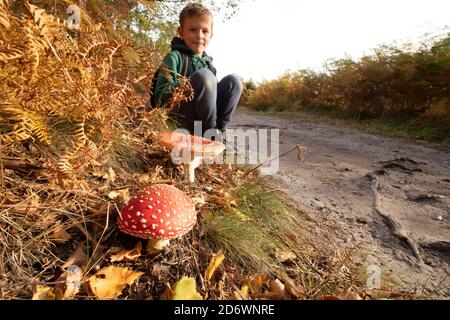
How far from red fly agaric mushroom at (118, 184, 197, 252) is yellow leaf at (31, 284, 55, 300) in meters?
0.34

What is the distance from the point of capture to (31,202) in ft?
4.76

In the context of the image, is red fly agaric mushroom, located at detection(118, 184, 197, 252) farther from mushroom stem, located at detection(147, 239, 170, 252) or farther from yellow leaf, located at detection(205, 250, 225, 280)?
yellow leaf, located at detection(205, 250, 225, 280)

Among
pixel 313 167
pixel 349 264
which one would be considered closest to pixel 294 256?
pixel 349 264

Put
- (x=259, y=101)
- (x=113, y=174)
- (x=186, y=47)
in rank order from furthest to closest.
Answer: (x=259, y=101), (x=186, y=47), (x=113, y=174)

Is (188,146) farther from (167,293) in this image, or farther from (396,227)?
(396,227)

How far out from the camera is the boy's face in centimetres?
296

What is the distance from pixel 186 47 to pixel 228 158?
1193 millimetres

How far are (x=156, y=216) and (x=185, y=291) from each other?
324mm

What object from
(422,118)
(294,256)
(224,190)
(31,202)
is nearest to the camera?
(31,202)

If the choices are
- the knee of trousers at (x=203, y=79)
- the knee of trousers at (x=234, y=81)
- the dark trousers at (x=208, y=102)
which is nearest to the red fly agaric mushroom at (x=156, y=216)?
the dark trousers at (x=208, y=102)

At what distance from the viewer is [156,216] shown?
4.28ft

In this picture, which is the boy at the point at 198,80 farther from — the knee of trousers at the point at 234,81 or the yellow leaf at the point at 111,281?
the yellow leaf at the point at 111,281

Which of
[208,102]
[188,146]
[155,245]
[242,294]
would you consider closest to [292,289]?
[242,294]
